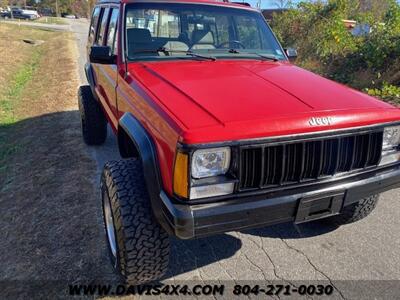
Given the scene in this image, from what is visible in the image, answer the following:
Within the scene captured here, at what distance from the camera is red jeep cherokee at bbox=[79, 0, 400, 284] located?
208 centimetres

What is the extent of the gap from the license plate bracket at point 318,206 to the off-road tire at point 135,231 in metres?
0.87

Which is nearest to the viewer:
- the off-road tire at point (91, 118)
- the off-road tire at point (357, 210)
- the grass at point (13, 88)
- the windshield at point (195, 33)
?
the off-road tire at point (357, 210)

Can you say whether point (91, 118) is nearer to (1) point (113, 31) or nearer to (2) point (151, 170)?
(1) point (113, 31)

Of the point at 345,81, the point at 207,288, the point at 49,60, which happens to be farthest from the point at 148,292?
the point at 49,60

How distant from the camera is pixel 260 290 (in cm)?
266

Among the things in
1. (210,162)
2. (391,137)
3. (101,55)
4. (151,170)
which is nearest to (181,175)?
(210,162)

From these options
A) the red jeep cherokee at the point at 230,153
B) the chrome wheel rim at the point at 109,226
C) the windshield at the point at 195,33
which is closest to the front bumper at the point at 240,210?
the red jeep cherokee at the point at 230,153

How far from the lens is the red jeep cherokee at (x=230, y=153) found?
208cm

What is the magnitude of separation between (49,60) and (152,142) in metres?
14.0

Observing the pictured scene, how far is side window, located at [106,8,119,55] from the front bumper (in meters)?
1.86

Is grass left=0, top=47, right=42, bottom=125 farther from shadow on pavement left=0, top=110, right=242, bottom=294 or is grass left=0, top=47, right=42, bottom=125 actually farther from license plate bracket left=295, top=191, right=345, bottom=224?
license plate bracket left=295, top=191, right=345, bottom=224

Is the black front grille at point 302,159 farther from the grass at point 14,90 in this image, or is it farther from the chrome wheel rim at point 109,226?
the grass at point 14,90

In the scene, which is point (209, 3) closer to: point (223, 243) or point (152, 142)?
point (152, 142)

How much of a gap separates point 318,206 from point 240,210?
556mm
